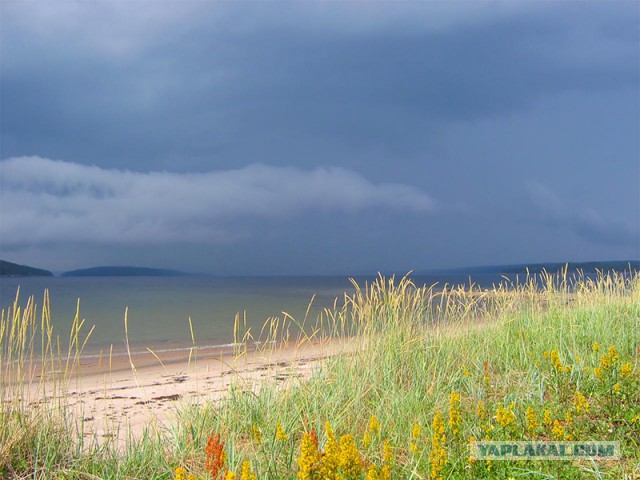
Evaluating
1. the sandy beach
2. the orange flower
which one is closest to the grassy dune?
the orange flower

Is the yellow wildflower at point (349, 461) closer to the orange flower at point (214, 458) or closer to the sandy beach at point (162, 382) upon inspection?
the orange flower at point (214, 458)

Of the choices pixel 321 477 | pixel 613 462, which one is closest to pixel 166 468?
pixel 321 477

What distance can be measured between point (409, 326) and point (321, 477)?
3.92 meters

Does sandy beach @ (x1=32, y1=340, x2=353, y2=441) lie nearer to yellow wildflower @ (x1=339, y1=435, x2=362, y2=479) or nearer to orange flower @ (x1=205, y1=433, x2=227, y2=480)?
orange flower @ (x1=205, y1=433, x2=227, y2=480)

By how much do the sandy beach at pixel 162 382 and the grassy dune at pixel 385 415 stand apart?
288mm

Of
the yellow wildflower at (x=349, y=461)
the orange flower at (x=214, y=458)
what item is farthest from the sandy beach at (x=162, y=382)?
the yellow wildflower at (x=349, y=461)

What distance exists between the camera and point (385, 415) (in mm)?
4359

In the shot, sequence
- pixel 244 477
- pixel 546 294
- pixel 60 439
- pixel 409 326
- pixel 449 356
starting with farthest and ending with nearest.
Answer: pixel 546 294
pixel 409 326
pixel 449 356
pixel 60 439
pixel 244 477

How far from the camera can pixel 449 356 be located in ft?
18.6

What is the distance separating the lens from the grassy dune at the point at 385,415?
3.12 meters

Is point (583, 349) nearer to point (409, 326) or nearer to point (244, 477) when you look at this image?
point (409, 326)

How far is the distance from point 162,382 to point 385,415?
6550mm

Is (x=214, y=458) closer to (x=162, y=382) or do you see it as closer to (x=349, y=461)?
(x=349, y=461)

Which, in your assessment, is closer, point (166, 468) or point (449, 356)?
point (166, 468)
